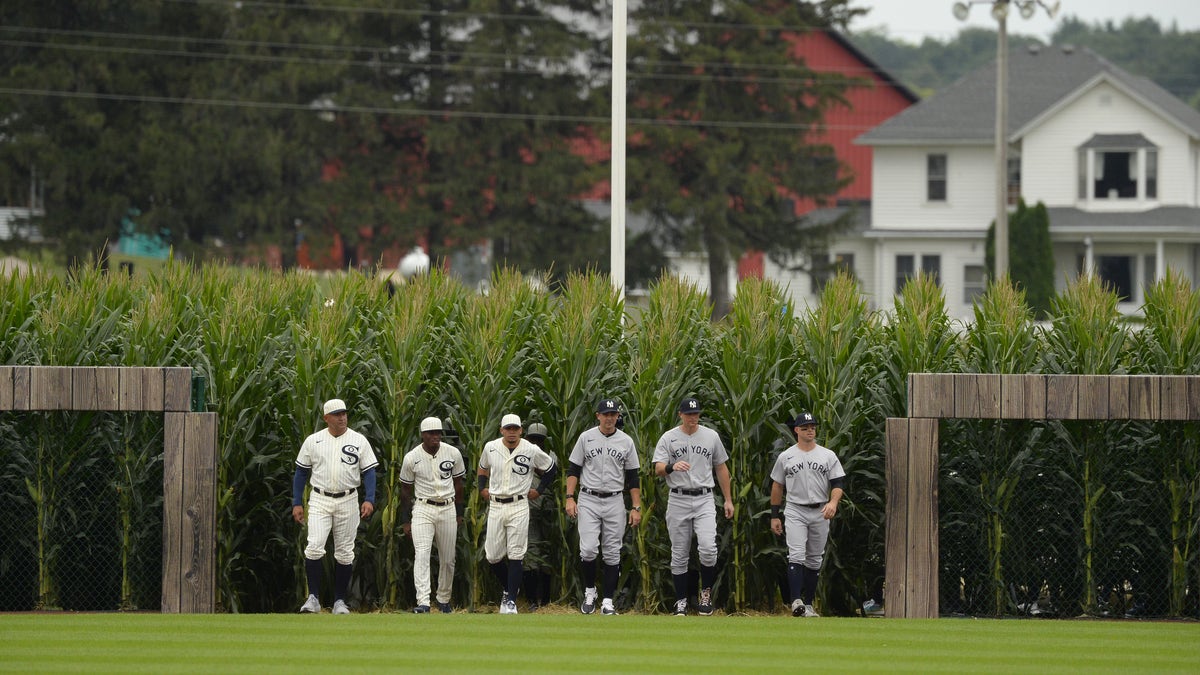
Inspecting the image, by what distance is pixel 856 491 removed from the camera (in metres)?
13.6

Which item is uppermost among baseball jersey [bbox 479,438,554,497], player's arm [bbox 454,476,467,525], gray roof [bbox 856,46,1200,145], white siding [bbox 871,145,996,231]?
gray roof [bbox 856,46,1200,145]

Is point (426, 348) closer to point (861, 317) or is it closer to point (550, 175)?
point (861, 317)

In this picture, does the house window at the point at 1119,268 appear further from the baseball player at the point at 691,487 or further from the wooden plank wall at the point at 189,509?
the wooden plank wall at the point at 189,509

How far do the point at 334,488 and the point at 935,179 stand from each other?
41.5 m

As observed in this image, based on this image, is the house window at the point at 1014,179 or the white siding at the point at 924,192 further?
the house window at the point at 1014,179

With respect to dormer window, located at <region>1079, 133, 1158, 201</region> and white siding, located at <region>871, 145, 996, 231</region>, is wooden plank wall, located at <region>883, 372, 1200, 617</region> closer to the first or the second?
white siding, located at <region>871, 145, 996, 231</region>

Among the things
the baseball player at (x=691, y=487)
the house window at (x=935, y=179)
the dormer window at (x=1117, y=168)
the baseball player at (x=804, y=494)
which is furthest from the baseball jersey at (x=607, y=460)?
the dormer window at (x=1117, y=168)

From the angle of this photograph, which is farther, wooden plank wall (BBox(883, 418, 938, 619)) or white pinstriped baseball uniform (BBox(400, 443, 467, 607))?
white pinstriped baseball uniform (BBox(400, 443, 467, 607))

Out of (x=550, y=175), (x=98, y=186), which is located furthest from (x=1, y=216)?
(x=550, y=175)

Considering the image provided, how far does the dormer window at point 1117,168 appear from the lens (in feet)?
164

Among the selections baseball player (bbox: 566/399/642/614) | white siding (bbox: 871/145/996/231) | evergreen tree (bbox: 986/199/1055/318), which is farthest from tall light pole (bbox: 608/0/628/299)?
white siding (bbox: 871/145/996/231)

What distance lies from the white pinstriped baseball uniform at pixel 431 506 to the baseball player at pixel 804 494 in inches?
105

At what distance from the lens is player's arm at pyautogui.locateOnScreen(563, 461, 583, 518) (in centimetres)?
1297

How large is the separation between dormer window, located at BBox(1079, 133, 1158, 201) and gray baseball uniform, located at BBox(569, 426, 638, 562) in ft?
134
